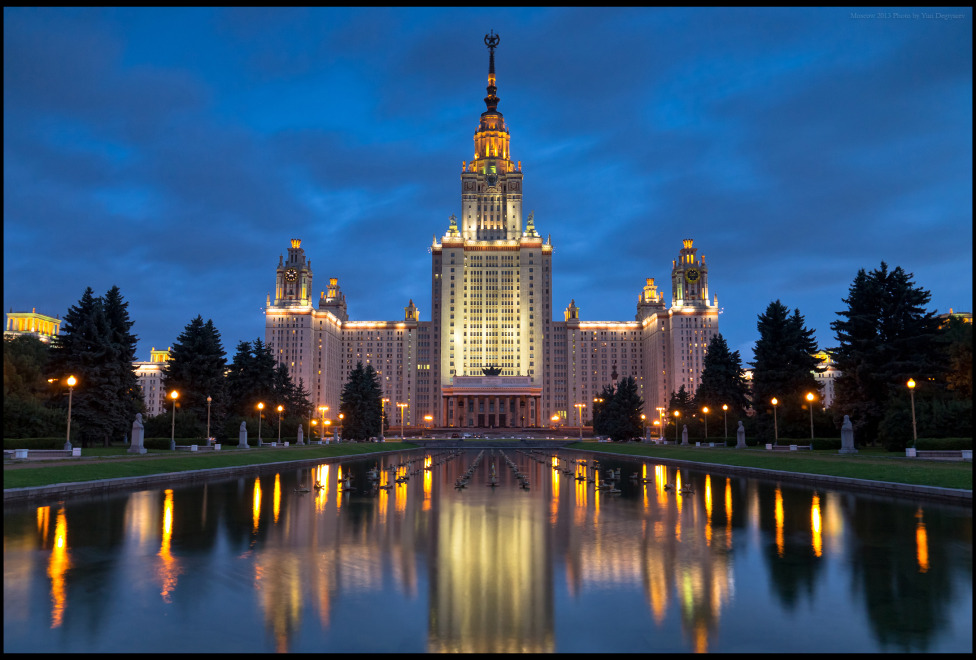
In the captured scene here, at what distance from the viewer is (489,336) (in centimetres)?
18288

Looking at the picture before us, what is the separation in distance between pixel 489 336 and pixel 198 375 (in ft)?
400

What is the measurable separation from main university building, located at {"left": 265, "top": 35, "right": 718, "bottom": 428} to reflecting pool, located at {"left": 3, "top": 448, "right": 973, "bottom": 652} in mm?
156804

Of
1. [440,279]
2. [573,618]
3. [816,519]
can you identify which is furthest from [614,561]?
[440,279]

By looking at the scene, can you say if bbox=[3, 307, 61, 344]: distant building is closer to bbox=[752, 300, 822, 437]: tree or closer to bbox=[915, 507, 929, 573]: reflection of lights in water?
bbox=[752, 300, 822, 437]: tree

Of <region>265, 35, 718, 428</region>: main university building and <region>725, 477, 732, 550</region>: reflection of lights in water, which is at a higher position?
<region>265, 35, 718, 428</region>: main university building

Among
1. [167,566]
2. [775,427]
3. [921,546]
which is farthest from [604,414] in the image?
[167,566]

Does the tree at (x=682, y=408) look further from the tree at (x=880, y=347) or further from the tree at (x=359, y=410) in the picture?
the tree at (x=359, y=410)

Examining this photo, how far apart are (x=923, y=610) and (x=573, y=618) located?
15.9 feet

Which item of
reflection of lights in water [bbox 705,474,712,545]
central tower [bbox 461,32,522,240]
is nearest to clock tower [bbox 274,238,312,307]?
central tower [bbox 461,32,522,240]

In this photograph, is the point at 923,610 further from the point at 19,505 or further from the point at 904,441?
the point at 904,441

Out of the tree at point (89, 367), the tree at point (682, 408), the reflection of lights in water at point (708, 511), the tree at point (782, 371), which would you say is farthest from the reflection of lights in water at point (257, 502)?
the tree at point (682, 408)

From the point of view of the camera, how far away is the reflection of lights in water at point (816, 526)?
44.6ft

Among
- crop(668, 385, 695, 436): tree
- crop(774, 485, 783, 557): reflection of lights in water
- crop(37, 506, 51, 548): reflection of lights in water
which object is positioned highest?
crop(668, 385, 695, 436): tree

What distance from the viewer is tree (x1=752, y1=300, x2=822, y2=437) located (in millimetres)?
60841
